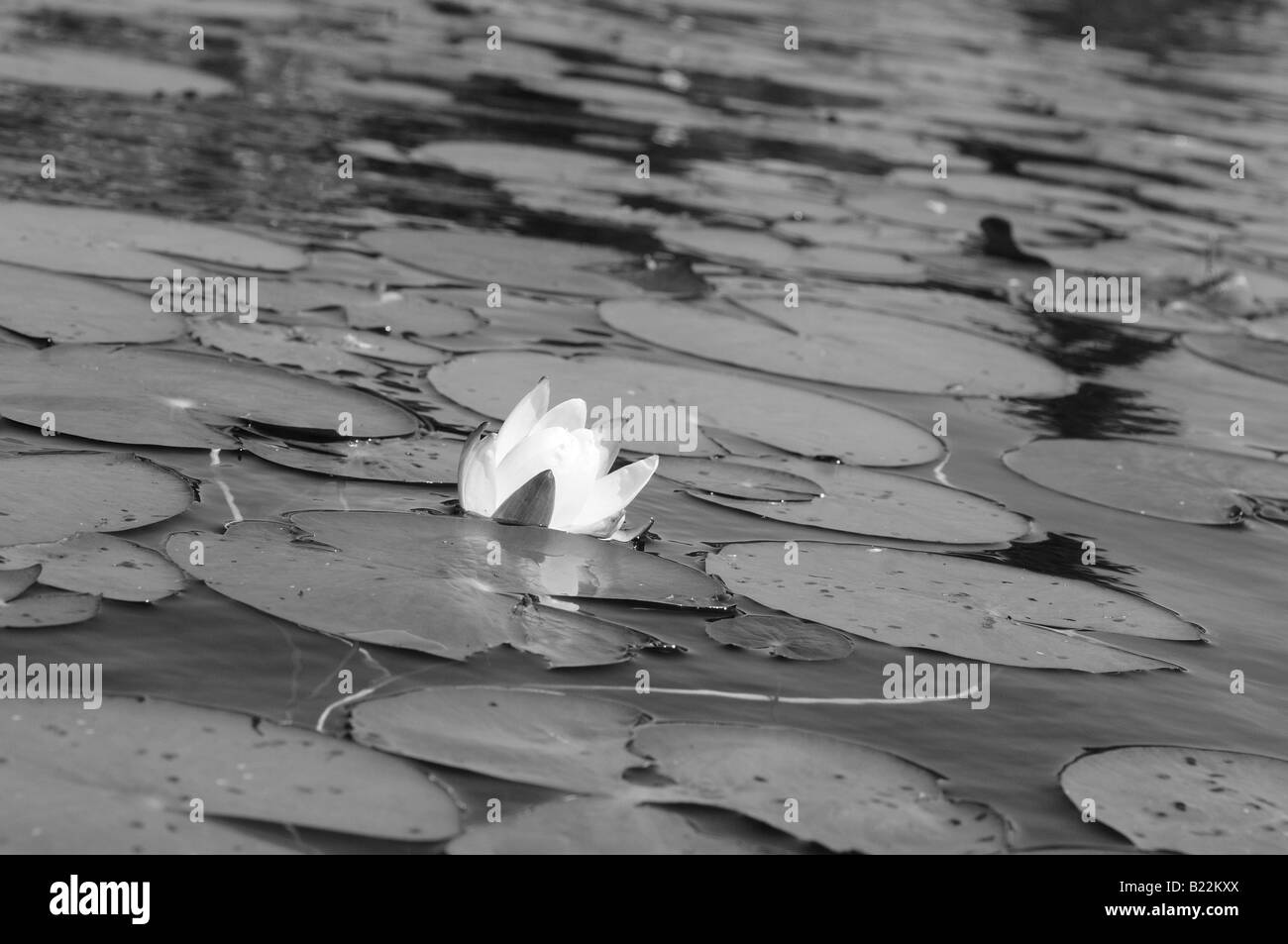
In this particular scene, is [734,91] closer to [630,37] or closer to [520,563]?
[630,37]

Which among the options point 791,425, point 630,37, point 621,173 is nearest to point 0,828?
point 791,425

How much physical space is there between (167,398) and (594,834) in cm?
214

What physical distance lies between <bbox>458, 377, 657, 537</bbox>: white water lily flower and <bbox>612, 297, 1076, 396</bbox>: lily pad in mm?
1867

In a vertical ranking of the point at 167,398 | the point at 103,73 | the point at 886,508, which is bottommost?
the point at 886,508

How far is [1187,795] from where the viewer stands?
2969 mm

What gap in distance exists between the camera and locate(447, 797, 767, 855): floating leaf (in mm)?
2473

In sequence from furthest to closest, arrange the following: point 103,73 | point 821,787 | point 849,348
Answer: point 103,73 < point 849,348 < point 821,787

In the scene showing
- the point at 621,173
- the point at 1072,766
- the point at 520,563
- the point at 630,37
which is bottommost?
the point at 1072,766

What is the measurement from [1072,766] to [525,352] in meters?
2.56

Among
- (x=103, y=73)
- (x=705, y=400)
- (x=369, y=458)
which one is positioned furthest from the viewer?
(x=103, y=73)

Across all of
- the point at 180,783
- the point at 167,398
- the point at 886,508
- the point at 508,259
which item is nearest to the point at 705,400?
the point at 886,508

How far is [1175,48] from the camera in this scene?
871 inches

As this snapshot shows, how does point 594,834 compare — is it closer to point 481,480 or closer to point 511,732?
point 511,732

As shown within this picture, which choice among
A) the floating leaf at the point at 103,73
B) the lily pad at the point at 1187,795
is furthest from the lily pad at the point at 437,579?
the floating leaf at the point at 103,73
